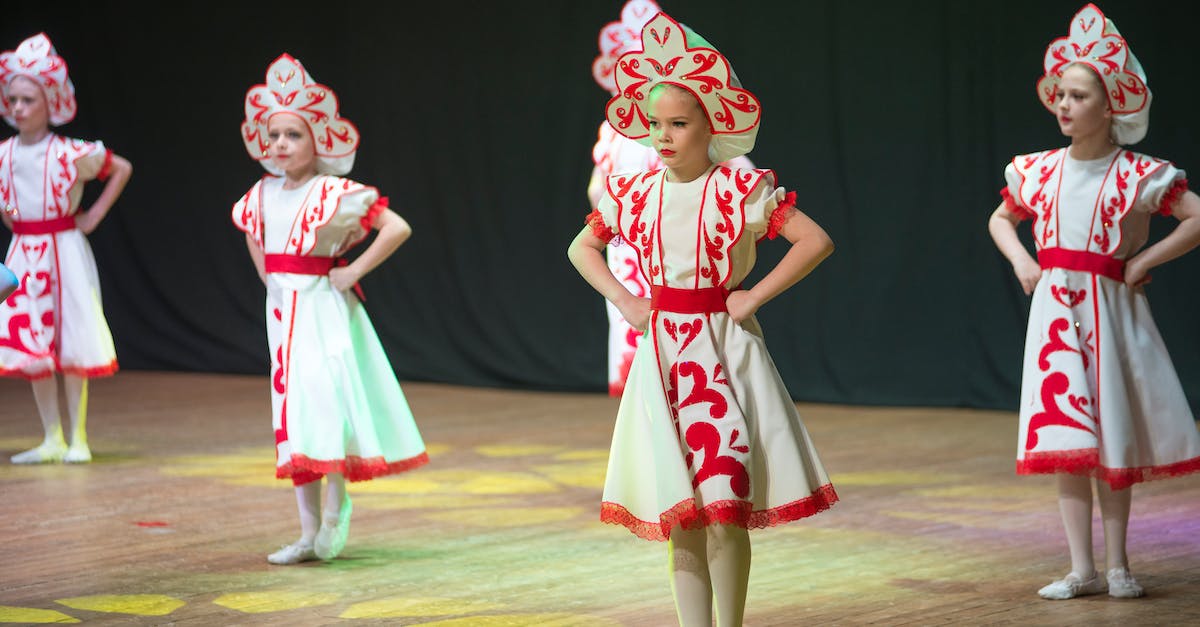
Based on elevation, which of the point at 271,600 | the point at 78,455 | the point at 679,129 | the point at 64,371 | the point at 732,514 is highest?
the point at 679,129

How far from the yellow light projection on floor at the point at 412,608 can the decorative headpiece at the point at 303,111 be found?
119 centimetres

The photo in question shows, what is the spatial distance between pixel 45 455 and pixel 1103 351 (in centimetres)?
402

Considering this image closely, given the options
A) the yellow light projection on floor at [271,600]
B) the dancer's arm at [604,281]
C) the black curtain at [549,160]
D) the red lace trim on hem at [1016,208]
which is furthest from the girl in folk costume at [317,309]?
the black curtain at [549,160]

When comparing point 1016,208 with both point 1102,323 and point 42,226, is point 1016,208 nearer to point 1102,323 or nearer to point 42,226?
point 1102,323

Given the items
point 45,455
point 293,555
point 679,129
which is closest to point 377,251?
point 293,555

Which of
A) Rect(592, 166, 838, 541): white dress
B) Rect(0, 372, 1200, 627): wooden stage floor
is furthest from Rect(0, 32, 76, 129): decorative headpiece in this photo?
Rect(592, 166, 838, 541): white dress

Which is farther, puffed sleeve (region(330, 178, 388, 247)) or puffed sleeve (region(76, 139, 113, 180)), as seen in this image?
puffed sleeve (region(76, 139, 113, 180))

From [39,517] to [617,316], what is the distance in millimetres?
Result: 2050

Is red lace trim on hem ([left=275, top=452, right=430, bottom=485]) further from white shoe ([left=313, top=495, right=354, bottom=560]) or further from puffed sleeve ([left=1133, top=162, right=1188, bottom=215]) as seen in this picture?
puffed sleeve ([left=1133, top=162, right=1188, bottom=215])

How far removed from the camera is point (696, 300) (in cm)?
299

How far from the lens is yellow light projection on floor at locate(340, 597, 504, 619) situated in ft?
11.9

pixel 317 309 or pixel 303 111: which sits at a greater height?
pixel 303 111

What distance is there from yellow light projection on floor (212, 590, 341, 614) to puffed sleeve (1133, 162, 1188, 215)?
2.14 m

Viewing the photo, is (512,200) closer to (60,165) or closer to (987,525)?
(60,165)
